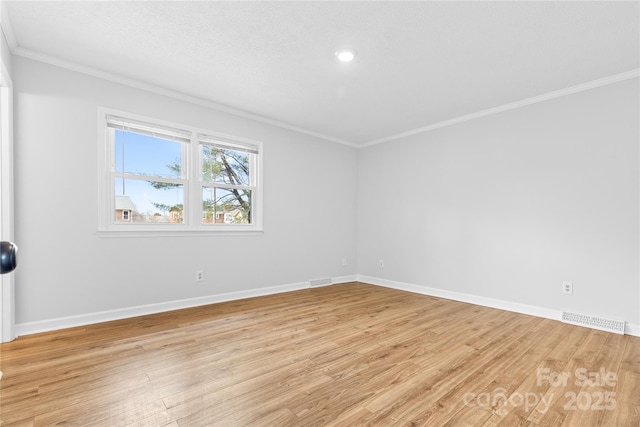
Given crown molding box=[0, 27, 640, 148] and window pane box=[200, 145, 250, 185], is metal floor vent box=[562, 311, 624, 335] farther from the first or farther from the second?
window pane box=[200, 145, 250, 185]

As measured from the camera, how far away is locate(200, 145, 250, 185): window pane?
3.99 metres

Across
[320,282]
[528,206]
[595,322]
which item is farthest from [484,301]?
[320,282]

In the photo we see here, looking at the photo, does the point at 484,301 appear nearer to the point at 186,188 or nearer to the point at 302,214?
the point at 302,214

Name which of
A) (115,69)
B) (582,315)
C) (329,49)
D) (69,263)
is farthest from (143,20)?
(582,315)

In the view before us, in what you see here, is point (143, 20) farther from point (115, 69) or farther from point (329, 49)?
point (329, 49)

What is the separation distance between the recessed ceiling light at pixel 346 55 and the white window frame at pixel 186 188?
1976mm

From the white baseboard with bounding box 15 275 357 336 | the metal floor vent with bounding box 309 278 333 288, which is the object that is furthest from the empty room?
the metal floor vent with bounding box 309 278 333 288

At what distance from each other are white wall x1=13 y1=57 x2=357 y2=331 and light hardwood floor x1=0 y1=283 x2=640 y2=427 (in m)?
0.37

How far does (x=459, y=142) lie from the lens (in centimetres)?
434

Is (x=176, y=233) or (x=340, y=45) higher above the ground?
(x=340, y=45)

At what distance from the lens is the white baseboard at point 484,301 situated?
338 cm

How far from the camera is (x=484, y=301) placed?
3.99 m

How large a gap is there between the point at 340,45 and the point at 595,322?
12.1ft

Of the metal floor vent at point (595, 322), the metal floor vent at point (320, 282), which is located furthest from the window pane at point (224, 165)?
the metal floor vent at point (595, 322)
